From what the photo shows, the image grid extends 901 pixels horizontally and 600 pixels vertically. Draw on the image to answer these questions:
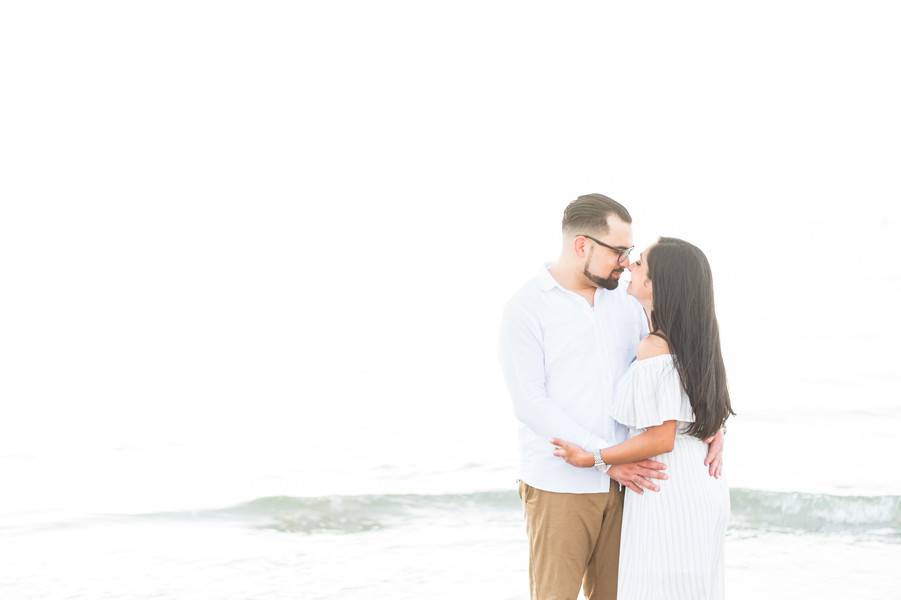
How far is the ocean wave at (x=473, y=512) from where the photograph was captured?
6.64m

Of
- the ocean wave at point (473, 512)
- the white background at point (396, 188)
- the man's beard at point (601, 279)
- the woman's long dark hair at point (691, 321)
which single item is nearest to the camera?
the woman's long dark hair at point (691, 321)

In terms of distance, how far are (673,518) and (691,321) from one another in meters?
0.57

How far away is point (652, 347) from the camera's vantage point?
2.95 metres

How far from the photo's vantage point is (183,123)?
3528cm

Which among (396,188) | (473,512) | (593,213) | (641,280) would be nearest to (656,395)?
(641,280)

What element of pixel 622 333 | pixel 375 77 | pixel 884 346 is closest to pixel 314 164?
pixel 375 77

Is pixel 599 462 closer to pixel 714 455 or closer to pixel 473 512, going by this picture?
pixel 714 455

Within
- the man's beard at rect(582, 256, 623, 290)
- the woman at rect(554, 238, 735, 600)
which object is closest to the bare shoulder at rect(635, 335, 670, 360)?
the woman at rect(554, 238, 735, 600)

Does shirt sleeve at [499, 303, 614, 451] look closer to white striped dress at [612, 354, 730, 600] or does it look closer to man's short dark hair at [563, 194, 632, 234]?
white striped dress at [612, 354, 730, 600]

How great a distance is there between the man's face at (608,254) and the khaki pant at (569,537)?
2.07ft

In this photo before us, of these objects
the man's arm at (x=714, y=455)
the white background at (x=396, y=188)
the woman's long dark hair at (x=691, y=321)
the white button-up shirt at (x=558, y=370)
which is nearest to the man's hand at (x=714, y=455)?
the man's arm at (x=714, y=455)

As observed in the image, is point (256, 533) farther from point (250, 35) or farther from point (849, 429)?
point (250, 35)

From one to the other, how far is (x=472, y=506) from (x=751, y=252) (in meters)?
18.6

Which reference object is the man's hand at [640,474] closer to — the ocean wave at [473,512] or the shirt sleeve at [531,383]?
the shirt sleeve at [531,383]
